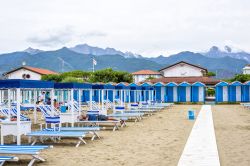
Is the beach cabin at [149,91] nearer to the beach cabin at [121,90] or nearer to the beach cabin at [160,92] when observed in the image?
the beach cabin at [160,92]

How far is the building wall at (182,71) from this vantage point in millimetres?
66125

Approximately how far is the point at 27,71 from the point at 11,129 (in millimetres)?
67522

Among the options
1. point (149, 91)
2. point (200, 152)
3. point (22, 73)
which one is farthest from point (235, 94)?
point (22, 73)

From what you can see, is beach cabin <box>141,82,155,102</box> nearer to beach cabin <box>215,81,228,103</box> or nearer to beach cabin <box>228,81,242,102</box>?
beach cabin <box>215,81,228,103</box>

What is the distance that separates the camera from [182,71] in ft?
220

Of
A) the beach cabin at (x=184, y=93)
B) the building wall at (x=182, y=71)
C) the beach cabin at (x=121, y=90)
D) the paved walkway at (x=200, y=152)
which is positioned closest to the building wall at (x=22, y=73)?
the building wall at (x=182, y=71)

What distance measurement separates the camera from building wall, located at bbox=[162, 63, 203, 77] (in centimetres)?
6612

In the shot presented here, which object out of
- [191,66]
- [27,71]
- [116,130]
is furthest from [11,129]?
[27,71]

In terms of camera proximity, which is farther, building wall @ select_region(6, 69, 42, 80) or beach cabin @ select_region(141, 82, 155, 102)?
building wall @ select_region(6, 69, 42, 80)

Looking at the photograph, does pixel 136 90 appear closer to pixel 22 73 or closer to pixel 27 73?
pixel 27 73

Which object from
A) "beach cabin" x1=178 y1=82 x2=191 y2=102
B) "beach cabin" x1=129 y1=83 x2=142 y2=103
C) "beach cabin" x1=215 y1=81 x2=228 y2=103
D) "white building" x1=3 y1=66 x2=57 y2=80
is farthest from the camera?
"white building" x1=3 y1=66 x2=57 y2=80

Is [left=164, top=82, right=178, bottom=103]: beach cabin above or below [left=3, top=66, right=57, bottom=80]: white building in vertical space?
below

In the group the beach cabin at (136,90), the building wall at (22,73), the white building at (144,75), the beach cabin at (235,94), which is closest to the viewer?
the beach cabin at (136,90)

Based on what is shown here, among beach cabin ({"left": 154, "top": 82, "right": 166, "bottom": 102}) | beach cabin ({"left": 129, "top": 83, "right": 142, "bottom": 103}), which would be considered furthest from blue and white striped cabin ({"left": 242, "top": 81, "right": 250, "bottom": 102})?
beach cabin ({"left": 129, "top": 83, "right": 142, "bottom": 103})
